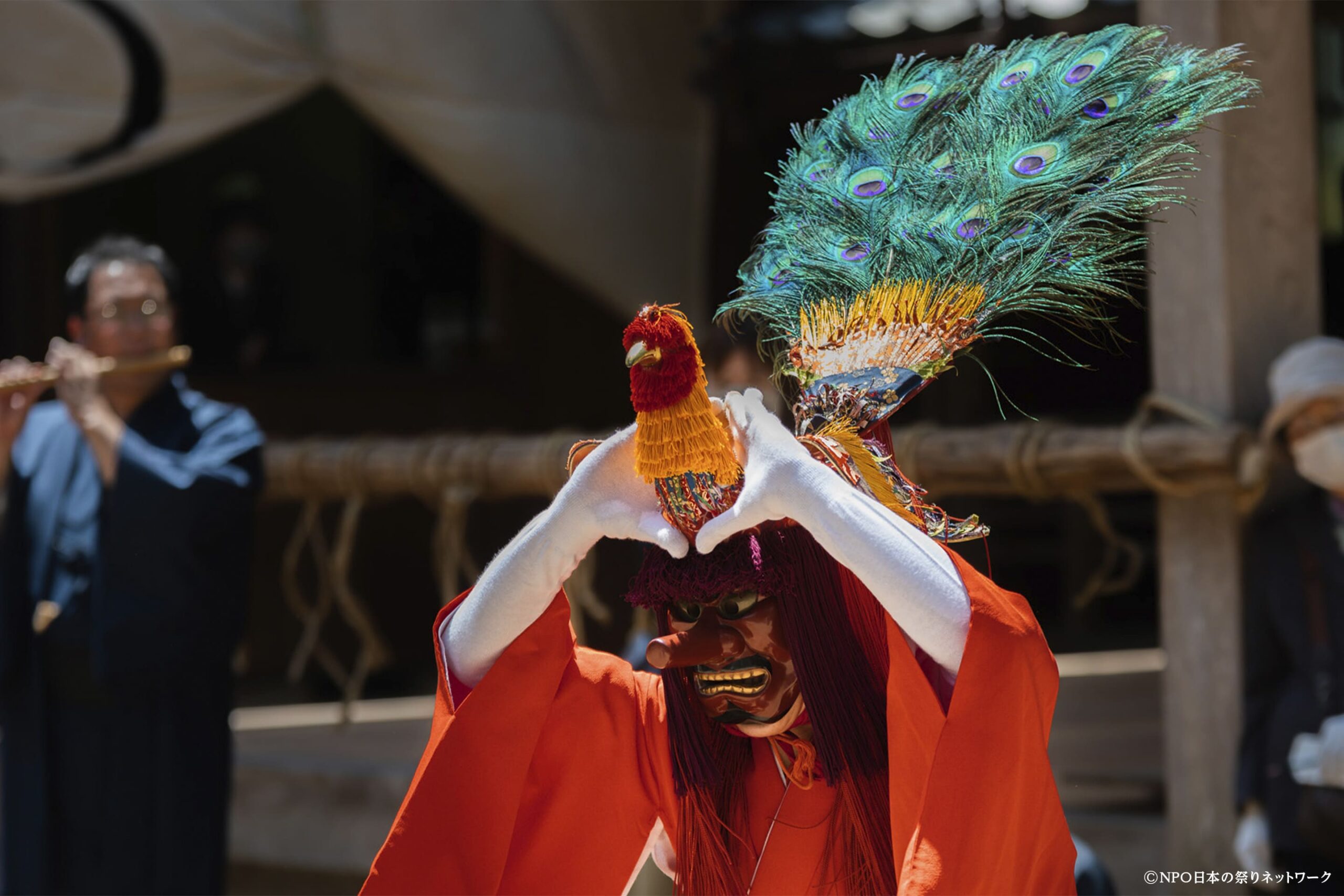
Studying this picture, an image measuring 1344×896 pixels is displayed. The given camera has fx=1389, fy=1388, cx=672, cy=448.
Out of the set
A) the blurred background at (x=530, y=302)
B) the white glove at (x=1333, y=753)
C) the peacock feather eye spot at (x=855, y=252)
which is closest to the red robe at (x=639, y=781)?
the peacock feather eye spot at (x=855, y=252)

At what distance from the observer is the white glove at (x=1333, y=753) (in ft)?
6.84

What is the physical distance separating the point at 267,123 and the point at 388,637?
1.99 metres

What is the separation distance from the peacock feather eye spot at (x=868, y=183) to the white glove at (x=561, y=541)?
393mm

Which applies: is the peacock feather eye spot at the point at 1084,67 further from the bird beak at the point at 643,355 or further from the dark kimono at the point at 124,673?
the dark kimono at the point at 124,673

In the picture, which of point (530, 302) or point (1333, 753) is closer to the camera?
point (1333, 753)

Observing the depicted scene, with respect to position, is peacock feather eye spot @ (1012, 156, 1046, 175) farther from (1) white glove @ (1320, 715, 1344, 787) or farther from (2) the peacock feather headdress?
(1) white glove @ (1320, 715, 1344, 787)

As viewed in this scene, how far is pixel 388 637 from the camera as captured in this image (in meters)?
5.00

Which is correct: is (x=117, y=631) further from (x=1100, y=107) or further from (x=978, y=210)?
(x=1100, y=107)

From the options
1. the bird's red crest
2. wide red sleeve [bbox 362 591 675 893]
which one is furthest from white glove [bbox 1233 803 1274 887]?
the bird's red crest

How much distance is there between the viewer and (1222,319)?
2.41 meters

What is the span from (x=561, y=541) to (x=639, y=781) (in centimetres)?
35

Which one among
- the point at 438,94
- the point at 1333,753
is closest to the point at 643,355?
the point at 1333,753

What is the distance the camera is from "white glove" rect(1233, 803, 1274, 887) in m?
2.24

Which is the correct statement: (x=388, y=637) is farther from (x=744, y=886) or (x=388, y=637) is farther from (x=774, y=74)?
(x=744, y=886)
